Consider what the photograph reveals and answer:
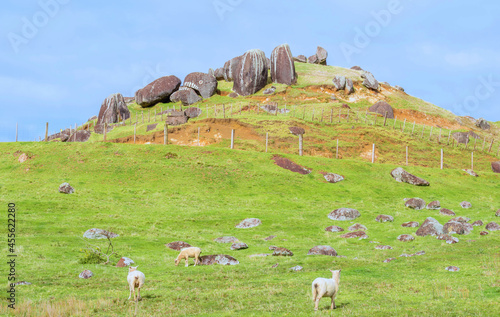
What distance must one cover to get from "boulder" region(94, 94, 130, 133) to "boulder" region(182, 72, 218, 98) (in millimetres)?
17997

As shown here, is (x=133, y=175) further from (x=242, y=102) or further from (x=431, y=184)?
(x=242, y=102)

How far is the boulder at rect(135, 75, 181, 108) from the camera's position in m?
126

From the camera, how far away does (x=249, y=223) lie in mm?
41281

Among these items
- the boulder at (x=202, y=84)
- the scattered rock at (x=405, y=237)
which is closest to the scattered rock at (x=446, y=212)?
the scattered rock at (x=405, y=237)

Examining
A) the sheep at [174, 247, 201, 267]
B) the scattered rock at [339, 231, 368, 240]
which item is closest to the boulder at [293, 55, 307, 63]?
the scattered rock at [339, 231, 368, 240]

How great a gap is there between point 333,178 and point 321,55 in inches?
4817

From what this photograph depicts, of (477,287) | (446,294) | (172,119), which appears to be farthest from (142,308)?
(172,119)

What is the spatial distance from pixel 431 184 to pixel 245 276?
45812 mm

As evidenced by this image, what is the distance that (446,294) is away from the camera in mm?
17328

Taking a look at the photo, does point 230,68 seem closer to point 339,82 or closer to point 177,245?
point 339,82

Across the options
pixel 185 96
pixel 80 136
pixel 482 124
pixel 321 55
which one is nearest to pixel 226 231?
pixel 80 136

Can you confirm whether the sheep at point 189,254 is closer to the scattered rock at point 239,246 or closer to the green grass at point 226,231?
the green grass at point 226,231

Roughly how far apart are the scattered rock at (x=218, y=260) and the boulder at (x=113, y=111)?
318 feet

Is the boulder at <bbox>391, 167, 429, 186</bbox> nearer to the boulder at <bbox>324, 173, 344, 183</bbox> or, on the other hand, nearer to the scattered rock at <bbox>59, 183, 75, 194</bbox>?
the boulder at <bbox>324, 173, 344, 183</bbox>
